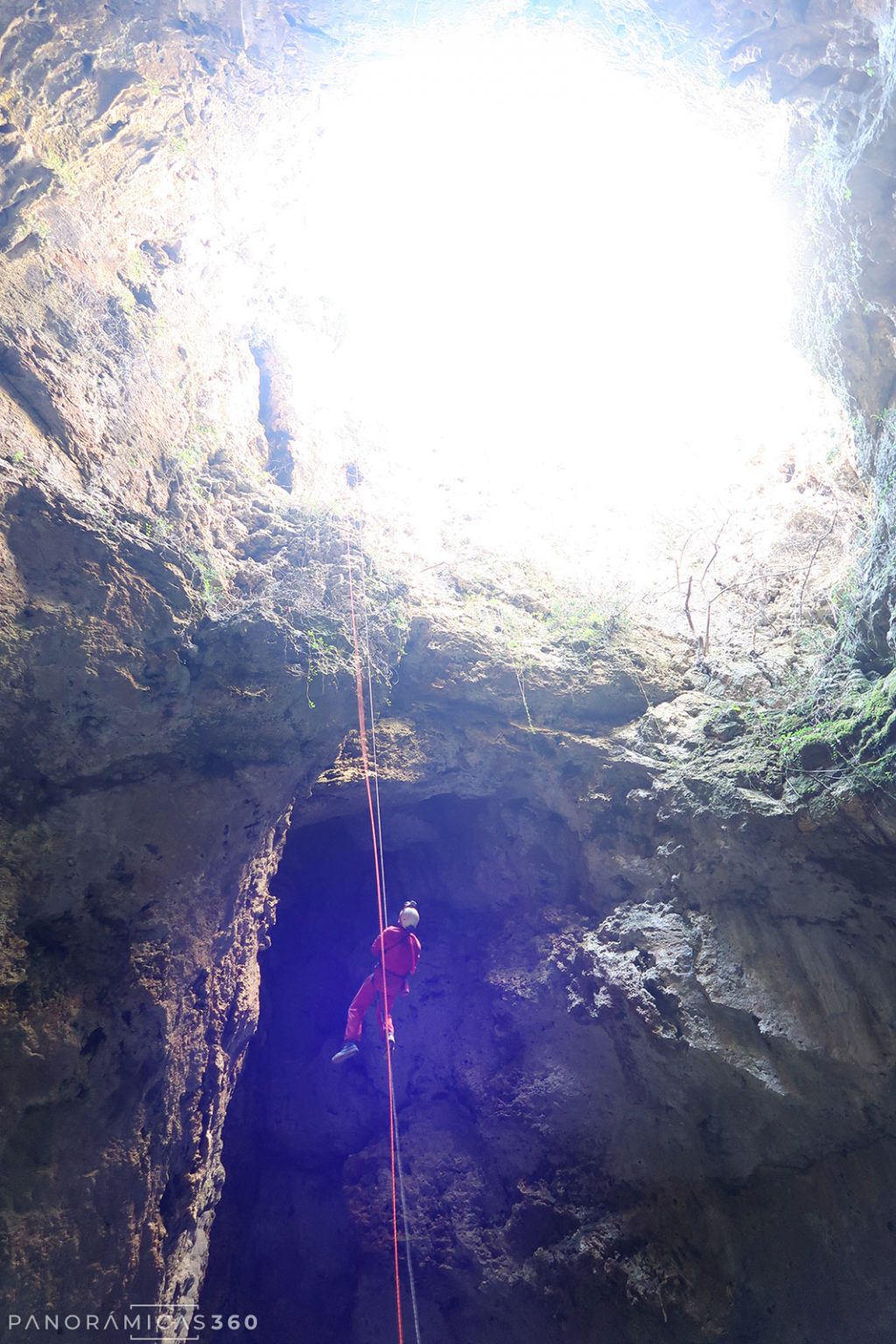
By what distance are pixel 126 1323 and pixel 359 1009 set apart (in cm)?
269

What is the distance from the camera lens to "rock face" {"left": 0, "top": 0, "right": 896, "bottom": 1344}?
5008 millimetres

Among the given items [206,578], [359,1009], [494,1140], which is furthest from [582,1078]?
[206,578]

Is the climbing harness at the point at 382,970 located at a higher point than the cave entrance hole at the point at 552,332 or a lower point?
lower

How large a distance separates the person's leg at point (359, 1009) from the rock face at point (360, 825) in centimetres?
105

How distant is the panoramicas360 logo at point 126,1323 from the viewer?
163 inches

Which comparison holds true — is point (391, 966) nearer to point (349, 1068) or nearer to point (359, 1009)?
point (359, 1009)

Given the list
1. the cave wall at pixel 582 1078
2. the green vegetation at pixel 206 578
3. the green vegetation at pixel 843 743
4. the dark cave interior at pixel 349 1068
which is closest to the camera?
the green vegetation at pixel 843 743

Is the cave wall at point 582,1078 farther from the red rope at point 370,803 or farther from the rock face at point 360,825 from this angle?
the red rope at point 370,803

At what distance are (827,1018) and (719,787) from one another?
1906 millimetres

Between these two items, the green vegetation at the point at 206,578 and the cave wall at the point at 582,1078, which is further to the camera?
the green vegetation at the point at 206,578

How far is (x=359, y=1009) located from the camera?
6566 millimetres

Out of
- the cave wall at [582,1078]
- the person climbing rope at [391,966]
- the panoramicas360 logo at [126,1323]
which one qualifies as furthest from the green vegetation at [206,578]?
the panoramicas360 logo at [126,1323]

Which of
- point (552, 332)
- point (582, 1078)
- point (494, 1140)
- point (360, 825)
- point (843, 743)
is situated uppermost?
point (552, 332)

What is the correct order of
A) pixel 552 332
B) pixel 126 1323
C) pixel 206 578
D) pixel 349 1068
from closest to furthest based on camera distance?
pixel 126 1323 < pixel 206 578 < pixel 349 1068 < pixel 552 332
